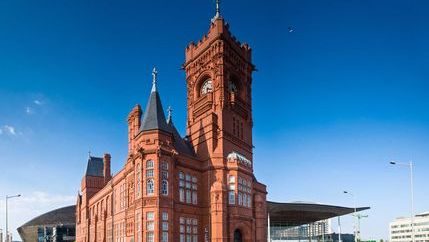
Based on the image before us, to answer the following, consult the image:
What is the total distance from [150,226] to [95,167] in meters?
45.1

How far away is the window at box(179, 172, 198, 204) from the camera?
2084 inches

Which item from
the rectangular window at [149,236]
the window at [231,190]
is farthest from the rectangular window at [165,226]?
the window at [231,190]

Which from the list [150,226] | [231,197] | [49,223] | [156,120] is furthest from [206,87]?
[49,223]

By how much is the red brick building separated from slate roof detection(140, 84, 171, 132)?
0.12m

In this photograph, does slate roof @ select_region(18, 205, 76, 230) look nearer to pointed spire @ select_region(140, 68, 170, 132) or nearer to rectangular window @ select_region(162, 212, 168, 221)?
pointed spire @ select_region(140, 68, 170, 132)

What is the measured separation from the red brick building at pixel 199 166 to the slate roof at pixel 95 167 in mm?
19530

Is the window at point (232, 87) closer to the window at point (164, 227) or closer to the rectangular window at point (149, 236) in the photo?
the window at point (164, 227)

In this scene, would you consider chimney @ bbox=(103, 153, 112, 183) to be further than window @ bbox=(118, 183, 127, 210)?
Yes

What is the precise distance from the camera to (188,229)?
52.6m

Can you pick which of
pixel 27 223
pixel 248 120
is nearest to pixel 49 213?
pixel 27 223

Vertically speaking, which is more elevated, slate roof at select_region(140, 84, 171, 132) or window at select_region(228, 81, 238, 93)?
window at select_region(228, 81, 238, 93)

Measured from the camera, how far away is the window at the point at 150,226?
155ft

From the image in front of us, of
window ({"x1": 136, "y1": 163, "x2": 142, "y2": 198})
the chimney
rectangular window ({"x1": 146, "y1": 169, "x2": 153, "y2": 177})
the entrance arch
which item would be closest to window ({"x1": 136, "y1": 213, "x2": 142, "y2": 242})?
window ({"x1": 136, "y1": 163, "x2": 142, "y2": 198})

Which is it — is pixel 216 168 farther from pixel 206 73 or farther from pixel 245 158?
pixel 206 73
